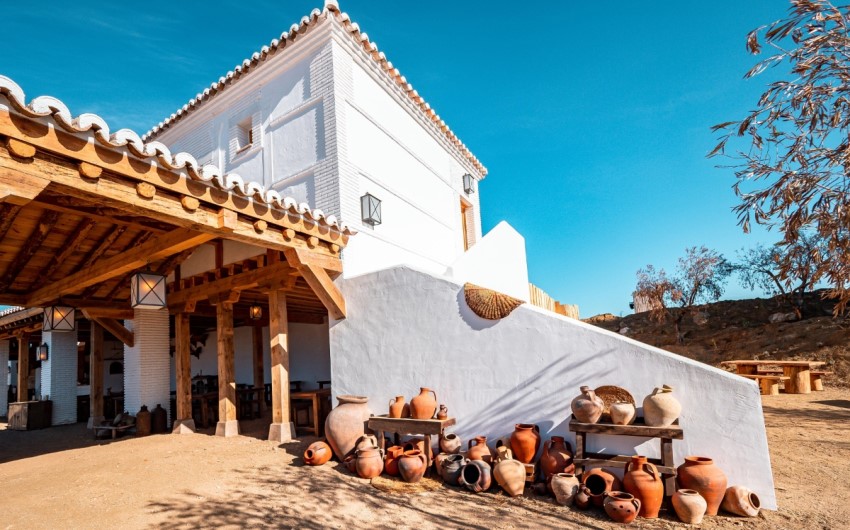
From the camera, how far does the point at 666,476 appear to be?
4180 mm

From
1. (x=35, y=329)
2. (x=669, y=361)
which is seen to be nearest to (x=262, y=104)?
(x=669, y=361)

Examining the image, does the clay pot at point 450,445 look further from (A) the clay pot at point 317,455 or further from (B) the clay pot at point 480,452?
(A) the clay pot at point 317,455

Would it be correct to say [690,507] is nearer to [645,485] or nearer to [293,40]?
[645,485]

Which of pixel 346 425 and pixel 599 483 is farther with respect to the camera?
pixel 346 425

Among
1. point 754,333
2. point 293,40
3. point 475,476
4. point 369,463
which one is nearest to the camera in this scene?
point 475,476

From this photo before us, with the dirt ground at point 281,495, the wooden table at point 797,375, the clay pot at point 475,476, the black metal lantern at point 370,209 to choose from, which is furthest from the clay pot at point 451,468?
the wooden table at point 797,375

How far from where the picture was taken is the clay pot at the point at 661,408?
418 cm

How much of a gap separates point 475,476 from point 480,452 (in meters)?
0.32

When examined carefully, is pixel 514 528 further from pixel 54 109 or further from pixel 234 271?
pixel 234 271

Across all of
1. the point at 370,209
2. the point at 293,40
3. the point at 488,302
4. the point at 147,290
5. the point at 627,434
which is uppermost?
the point at 293,40

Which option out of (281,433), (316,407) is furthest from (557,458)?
(281,433)

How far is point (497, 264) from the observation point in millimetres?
7387

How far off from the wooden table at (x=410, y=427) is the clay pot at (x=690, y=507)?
2.53m

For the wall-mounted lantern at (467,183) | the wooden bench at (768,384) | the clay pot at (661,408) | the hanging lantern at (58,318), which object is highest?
the wall-mounted lantern at (467,183)
